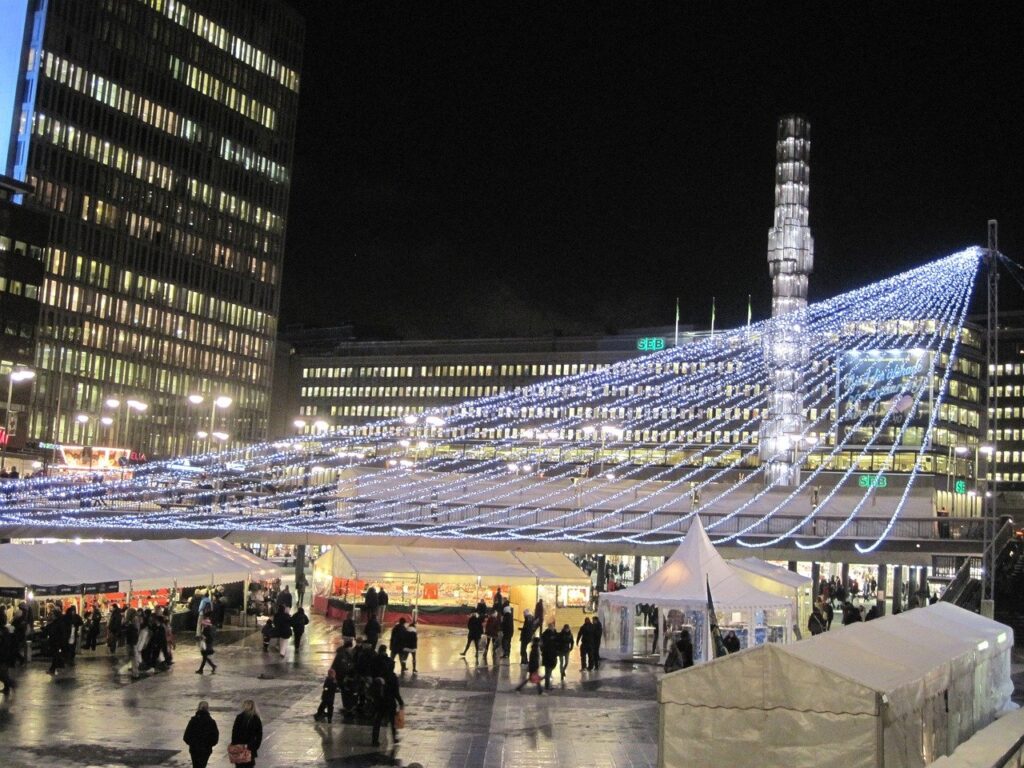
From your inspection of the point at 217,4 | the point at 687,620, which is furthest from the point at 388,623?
the point at 217,4

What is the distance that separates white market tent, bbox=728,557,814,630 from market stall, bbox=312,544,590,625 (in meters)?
7.97

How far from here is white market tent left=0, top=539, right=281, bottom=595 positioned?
2612cm

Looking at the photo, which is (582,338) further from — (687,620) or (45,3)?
(687,620)

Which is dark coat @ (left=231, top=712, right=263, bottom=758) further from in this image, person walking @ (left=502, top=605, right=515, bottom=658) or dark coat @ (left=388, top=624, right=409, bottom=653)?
person walking @ (left=502, top=605, right=515, bottom=658)

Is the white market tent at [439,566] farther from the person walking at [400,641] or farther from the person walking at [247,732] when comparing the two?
the person walking at [247,732]

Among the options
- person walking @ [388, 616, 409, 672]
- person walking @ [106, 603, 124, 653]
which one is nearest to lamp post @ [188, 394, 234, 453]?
person walking @ [106, 603, 124, 653]

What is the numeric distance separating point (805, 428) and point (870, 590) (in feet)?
64.8

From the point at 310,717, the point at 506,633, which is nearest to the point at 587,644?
the point at 506,633

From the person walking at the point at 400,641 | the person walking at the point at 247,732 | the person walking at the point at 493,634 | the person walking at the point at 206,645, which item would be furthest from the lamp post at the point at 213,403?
the person walking at the point at 247,732

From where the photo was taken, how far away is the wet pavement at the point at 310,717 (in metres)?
15.9

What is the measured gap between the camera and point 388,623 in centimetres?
3847

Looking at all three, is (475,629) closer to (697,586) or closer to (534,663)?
(534,663)

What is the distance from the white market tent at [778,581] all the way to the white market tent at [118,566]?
13456 millimetres

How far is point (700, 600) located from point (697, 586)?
29.9 inches
